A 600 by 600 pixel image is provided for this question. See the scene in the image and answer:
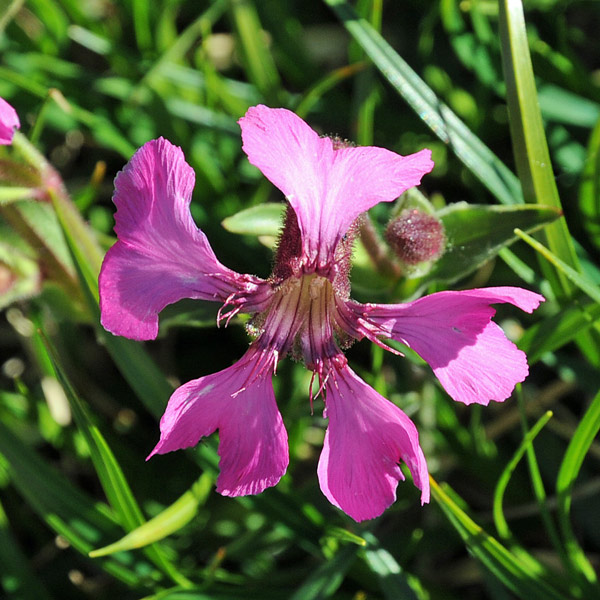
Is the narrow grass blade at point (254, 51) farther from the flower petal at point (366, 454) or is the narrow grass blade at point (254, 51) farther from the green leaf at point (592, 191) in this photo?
the flower petal at point (366, 454)

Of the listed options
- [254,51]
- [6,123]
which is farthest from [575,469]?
[254,51]

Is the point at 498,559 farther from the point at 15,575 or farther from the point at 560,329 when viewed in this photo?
the point at 15,575

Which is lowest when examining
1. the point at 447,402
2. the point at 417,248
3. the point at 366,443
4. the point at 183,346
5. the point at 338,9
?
the point at 183,346

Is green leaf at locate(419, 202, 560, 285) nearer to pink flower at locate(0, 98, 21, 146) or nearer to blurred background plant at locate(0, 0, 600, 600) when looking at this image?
blurred background plant at locate(0, 0, 600, 600)

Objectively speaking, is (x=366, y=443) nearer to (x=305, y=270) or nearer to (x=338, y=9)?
(x=305, y=270)

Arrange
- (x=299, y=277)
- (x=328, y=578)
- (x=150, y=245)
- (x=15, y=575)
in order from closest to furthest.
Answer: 1. (x=150, y=245)
2. (x=299, y=277)
3. (x=328, y=578)
4. (x=15, y=575)

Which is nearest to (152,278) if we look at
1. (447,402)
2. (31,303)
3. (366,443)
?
(366,443)
